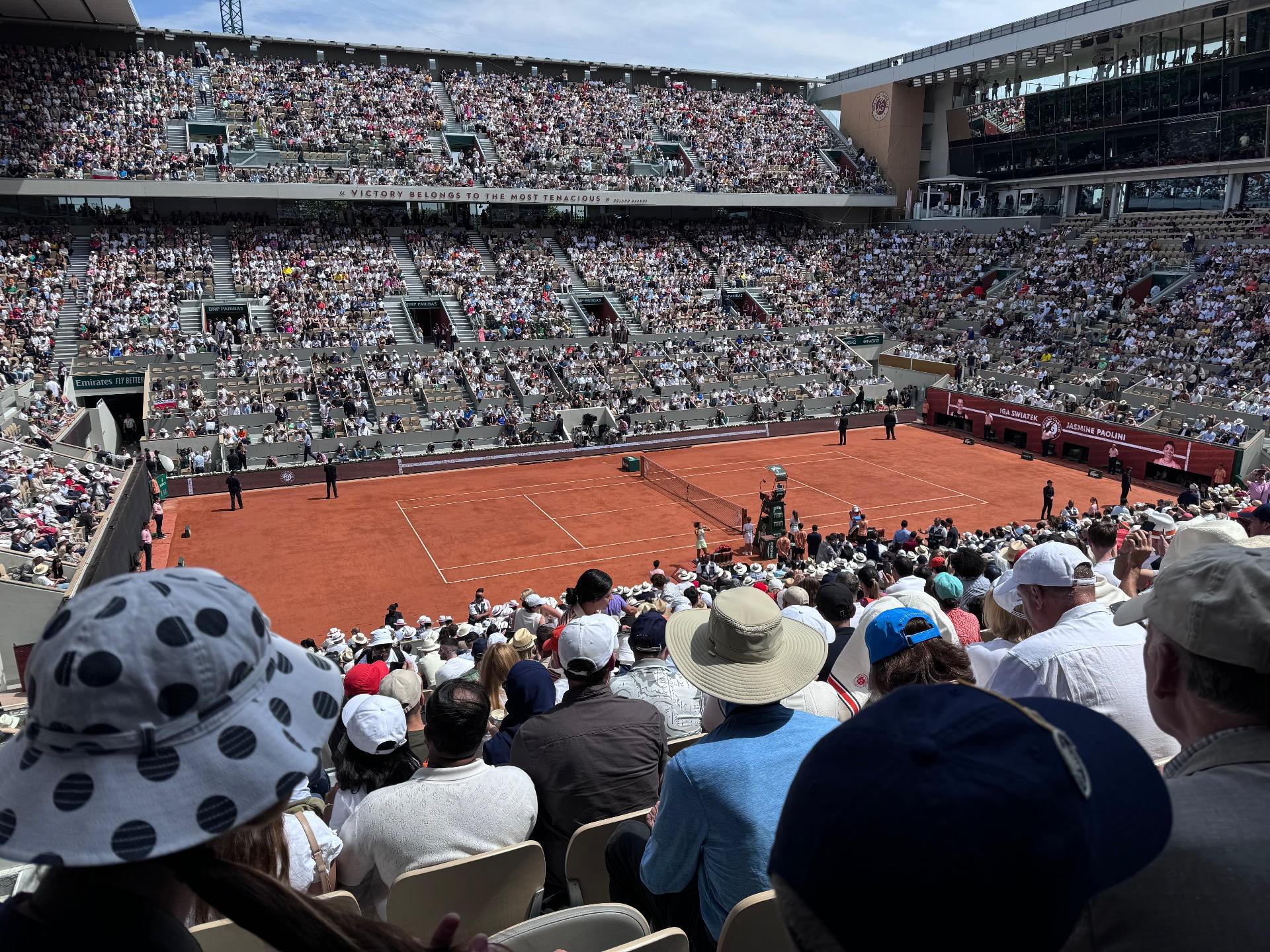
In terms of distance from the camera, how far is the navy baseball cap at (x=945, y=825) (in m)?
1.32

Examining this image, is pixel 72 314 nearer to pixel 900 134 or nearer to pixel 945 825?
pixel 945 825

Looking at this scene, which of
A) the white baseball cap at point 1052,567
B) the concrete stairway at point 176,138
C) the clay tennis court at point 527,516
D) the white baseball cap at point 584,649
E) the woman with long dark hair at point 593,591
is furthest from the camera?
the concrete stairway at point 176,138

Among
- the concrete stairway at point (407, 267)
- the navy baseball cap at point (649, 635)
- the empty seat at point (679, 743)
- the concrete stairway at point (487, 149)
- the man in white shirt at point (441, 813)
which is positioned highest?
the concrete stairway at point (487, 149)

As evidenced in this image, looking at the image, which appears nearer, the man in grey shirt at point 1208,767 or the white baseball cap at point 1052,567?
the man in grey shirt at point 1208,767

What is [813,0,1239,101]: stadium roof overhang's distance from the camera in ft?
135

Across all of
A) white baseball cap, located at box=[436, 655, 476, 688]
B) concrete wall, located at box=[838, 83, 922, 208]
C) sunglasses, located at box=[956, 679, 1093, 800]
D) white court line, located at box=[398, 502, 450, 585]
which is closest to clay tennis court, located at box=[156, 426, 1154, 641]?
white court line, located at box=[398, 502, 450, 585]

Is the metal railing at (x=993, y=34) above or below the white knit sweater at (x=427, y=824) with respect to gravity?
above

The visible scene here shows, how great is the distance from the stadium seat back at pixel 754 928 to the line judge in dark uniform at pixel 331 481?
94.7 ft

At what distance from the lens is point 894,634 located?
446 cm

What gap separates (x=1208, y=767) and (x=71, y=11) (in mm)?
57198

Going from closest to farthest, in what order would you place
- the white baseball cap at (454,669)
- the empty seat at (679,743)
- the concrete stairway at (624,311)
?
the empty seat at (679,743) < the white baseball cap at (454,669) < the concrete stairway at (624,311)

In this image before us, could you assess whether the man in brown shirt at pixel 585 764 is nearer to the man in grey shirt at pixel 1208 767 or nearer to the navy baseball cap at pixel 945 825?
the man in grey shirt at pixel 1208 767

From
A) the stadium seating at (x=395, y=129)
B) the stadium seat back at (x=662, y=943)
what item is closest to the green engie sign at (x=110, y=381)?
the stadium seating at (x=395, y=129)

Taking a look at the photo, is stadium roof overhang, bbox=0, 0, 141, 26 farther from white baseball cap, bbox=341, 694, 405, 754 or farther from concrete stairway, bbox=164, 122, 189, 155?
A: white baseball cap, bbox=341, 694, 405, 754
